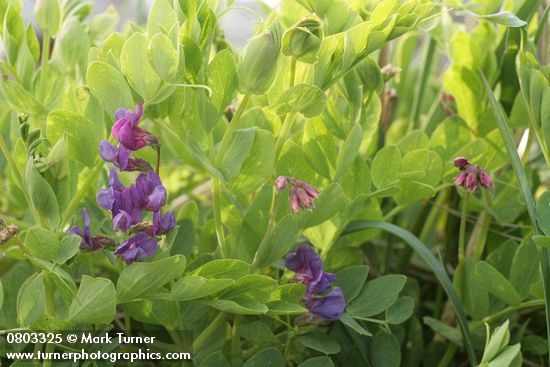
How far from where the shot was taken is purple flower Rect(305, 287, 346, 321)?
0.57 meters

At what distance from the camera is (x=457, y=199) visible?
792 mm

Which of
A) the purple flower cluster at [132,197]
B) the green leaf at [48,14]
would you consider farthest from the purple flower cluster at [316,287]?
the green leaf at [48,14]

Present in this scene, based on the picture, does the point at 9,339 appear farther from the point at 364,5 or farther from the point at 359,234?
the point at 364,5

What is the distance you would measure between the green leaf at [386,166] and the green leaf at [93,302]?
0.83ft

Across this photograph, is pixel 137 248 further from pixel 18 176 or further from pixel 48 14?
pixel 48 14

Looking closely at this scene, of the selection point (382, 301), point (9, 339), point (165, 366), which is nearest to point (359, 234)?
point (382, 301)

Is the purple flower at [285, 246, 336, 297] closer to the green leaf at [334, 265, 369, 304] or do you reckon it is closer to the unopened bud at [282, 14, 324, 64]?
the green leaf at [334, 265, 369, 304]

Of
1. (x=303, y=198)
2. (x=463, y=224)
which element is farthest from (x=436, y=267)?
(x=303, y=198)

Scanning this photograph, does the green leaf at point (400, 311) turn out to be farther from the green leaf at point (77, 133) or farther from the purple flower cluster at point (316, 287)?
the green leaf at point (77, 133)

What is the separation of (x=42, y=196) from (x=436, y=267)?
1.02ft

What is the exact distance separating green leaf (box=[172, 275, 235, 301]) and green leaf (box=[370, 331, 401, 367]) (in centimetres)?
18

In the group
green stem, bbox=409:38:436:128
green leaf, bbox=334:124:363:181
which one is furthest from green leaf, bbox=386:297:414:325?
green stem, bbox=409:38:436:128

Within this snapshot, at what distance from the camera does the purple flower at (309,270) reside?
57cm

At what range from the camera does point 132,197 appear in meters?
0.52
